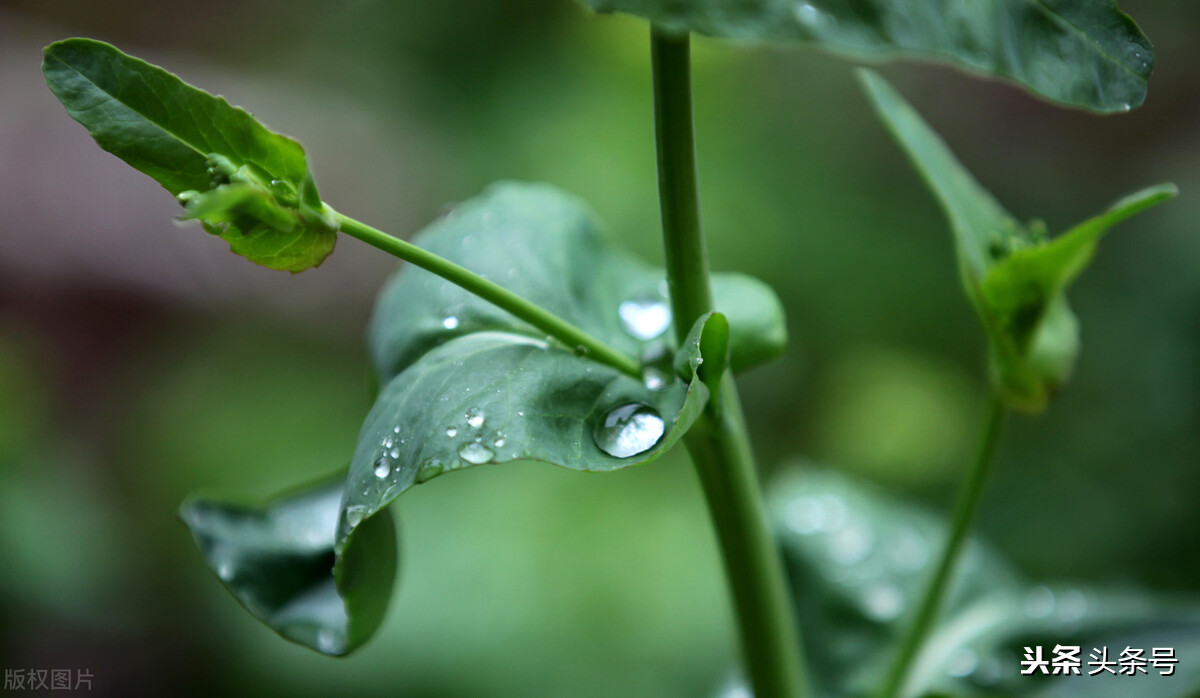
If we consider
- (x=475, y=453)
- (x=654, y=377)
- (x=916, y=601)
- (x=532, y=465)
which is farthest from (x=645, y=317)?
(x=532, y=465)

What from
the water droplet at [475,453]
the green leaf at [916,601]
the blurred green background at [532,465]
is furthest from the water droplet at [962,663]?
the blurred green background at [532,465]

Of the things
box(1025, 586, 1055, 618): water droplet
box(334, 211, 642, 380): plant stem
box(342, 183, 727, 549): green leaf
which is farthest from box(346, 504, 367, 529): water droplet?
box(1025, 586, 1055, 618): water droplet

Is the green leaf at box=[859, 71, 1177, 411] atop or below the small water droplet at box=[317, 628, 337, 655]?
atop

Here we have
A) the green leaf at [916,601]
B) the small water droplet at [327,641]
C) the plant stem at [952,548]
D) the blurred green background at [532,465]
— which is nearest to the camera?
the small water droplet at [327,641]

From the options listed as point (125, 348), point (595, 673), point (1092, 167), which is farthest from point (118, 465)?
point (1092, 167)

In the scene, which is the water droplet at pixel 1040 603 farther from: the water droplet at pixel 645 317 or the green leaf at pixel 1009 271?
the water droplet at pixel 645 317

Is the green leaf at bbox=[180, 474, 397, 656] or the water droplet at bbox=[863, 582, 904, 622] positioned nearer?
the green leaf at bbox=[180, 474, 397, 656]

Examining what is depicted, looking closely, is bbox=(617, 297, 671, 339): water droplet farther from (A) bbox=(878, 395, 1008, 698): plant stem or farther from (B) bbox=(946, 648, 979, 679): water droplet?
(B) bbox=(946, 648, 979, 679): water droplet
